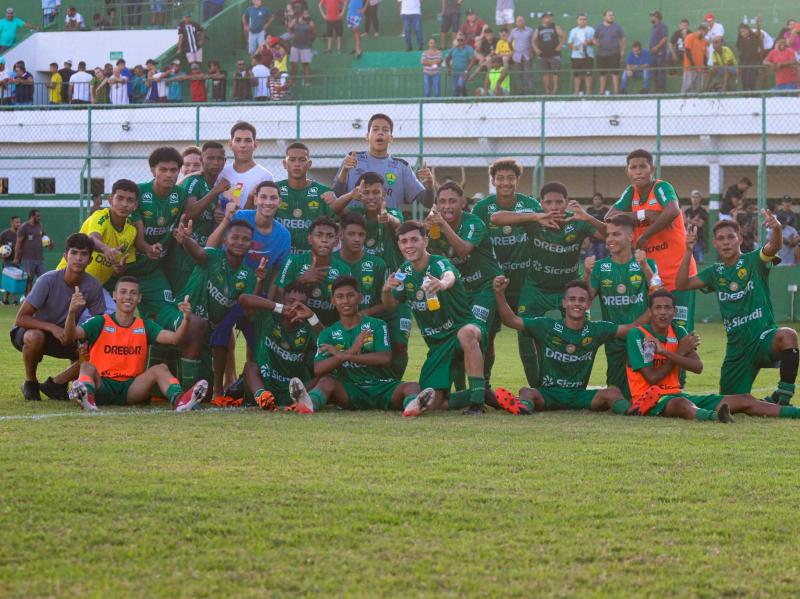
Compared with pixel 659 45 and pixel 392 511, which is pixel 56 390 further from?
pixel 659 45

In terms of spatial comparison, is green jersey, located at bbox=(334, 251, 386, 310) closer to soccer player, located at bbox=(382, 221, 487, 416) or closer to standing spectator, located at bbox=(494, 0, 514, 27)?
soccer player, located at bbox=(382, 221, 487, 416)

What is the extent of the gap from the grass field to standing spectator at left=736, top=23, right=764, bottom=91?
676 inches

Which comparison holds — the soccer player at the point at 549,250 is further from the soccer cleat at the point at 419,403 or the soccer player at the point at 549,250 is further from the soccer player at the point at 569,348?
the soccer cleat at the point at 419,403

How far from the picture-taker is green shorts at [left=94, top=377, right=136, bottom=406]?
31.6 ft

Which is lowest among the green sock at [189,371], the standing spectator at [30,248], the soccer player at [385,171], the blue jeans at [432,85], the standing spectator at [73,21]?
the green sock at [189,371]

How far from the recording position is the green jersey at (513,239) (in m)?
10.6

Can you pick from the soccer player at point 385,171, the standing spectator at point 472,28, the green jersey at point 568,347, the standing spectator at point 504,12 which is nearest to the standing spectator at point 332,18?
the standing spectator at point 472,28

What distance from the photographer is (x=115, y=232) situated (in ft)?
34.1

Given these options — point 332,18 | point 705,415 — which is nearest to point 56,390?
point 705,415

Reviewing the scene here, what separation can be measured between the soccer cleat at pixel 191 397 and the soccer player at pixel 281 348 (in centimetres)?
58

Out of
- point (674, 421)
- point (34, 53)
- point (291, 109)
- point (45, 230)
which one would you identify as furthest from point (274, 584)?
point (34, 53)

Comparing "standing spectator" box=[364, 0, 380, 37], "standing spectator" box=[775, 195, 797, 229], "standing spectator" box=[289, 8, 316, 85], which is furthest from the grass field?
"standing spectator" box=[364, 0, 380, 37]

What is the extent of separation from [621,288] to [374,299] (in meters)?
1.94

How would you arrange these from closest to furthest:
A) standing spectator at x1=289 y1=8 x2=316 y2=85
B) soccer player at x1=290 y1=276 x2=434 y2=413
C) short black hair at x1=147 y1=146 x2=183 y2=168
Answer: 1. soccer player at x1=290 y1=276 x2=434 y2=413
2. short black hair at x1=147 y1=146 x2=183 y2=168
3. standing spectator at x1=289 y1=8 x2=316 y2=85
